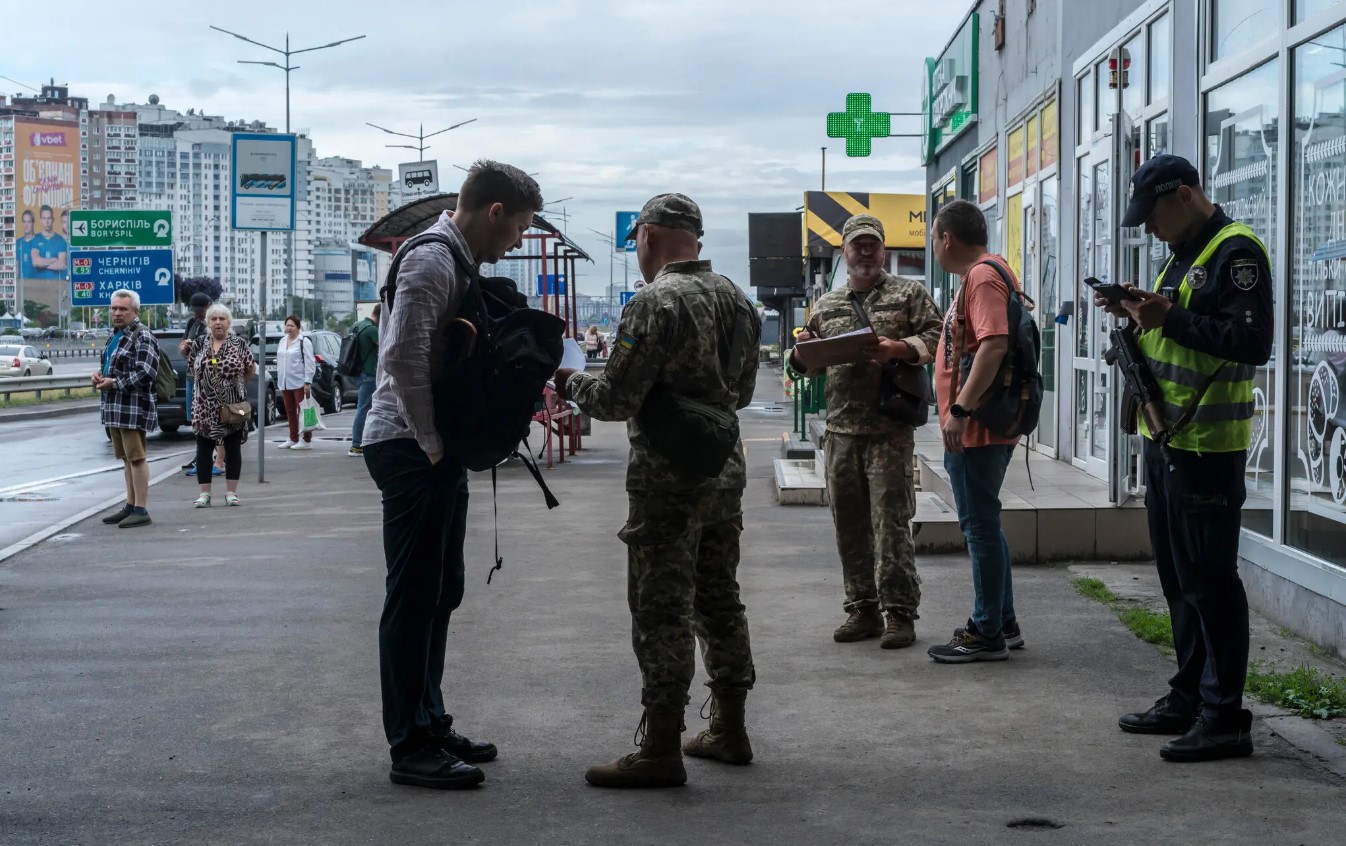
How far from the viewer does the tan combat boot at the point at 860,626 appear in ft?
24.0

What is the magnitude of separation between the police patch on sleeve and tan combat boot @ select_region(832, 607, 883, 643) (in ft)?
9.14

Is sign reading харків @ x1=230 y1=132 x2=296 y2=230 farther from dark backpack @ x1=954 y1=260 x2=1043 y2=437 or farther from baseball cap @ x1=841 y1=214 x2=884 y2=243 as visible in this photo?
dark backpack @ x1=954 y1=260 x2=1043 y2=437

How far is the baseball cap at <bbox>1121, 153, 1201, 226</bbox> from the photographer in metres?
5.23

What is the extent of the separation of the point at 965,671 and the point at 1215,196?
3.44 m

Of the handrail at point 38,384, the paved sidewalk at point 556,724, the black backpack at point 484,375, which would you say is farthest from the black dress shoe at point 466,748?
the handrail at point 38,384

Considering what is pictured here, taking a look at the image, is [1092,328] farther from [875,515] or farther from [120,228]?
[120,228]

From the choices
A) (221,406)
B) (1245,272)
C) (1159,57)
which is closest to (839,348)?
(1245,272)

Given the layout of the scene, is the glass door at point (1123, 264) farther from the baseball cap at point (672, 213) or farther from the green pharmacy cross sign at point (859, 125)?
the green pharmacy cross sign at point (859, 125)

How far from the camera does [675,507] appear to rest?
5.04 meters

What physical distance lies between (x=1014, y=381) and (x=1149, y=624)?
61.1 inches

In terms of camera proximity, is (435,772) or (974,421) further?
(974,421)

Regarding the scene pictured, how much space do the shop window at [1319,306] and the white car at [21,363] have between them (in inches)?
1809

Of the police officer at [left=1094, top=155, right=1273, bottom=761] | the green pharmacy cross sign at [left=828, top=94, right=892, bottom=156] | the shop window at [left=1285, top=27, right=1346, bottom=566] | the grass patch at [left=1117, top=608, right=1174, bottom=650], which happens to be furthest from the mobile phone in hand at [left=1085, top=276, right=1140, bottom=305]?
the green pharmacy cross sign at [left=828, top=94, right=892, bottom=156]

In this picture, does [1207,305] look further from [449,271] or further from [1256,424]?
[1256,424]
